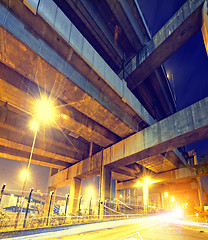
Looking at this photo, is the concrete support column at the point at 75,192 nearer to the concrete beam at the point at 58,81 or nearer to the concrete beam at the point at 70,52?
the concrete beam at the point at 58,81

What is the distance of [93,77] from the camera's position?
11.9 metres

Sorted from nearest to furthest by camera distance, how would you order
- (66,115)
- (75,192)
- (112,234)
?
(112,234) → (66,115) → (75,192)

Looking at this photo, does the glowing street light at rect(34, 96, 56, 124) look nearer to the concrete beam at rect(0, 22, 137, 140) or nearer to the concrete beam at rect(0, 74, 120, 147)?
the concrete beam at rect(0, 74, 120, 147)

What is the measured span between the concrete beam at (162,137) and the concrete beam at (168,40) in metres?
5.80

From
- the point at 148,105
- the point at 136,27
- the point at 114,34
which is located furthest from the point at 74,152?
the point at 136,27

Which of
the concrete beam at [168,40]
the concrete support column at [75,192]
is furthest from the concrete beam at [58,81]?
the concrete support column at [75,192]

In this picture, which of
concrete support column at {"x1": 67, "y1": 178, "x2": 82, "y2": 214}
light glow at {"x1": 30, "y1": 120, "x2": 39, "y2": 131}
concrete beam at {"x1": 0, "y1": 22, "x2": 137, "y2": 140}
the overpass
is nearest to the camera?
concrete beam at {"x1": 0, "y1": 22, "x2": 137, "y2": 140}

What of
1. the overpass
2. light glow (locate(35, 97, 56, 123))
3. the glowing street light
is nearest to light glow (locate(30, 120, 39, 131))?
the overpass

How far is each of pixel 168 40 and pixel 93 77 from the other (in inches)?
300

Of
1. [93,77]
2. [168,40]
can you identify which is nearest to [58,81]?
[93,77]

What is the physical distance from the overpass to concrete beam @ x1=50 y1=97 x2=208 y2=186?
0.26 feet

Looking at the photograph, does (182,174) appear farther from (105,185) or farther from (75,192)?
(75,192)

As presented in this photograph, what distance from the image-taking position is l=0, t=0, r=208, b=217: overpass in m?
9.16

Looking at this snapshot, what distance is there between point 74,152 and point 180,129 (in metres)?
15.7
